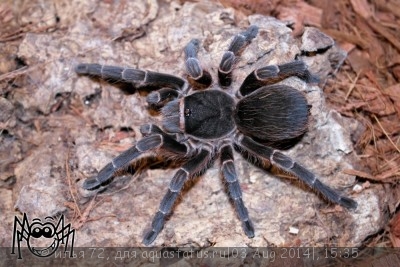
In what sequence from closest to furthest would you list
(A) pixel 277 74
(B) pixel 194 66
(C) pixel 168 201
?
(C) pixel 168 201
(A) pixel 277 74
(B) pixel 194 66

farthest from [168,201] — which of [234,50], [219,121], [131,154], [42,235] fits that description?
[234,50]

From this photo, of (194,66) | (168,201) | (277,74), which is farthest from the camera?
(194,66)

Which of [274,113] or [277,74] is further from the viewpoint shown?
[277,74]

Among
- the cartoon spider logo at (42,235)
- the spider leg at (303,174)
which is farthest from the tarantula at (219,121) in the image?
the cartoon spider logo at (42,235)

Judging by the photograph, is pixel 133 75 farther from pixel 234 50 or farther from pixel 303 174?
pixel 303 174

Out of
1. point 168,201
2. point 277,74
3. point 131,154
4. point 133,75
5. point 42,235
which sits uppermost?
point 277,74

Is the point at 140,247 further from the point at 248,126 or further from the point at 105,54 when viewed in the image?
the point at 105,54

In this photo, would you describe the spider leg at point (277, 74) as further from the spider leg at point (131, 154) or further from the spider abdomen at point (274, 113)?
the spider leg at point (131, 154)

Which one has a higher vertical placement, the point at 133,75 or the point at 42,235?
the point at 133,75
